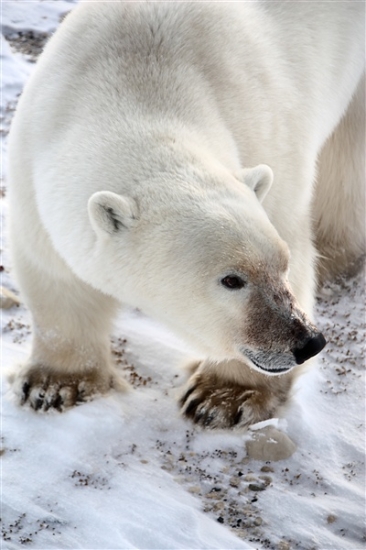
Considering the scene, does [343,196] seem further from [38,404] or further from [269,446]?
[38,404]

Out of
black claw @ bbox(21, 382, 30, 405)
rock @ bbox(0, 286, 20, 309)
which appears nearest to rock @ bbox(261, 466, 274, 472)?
black claw @ bbox(21, 382, 30, 405)

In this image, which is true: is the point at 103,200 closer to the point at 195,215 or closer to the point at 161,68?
the point at 195,215

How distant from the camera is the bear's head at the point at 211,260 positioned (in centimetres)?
270

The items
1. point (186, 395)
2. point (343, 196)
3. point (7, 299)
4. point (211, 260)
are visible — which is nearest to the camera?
point (211, 260)

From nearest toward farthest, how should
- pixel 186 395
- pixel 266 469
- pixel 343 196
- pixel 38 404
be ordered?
pixel 266 469 < pixel 38 404 < pixel 186 395 < pixel 343 196

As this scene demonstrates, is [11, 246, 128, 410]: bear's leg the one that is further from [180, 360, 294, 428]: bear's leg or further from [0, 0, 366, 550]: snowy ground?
[180, 360, 294, 428]: bear's leg

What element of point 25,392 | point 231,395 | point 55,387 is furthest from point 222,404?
point 25,392

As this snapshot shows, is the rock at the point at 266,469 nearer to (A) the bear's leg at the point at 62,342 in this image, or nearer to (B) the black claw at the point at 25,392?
(A) the bear's leg at the point at 62,342

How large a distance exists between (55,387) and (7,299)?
0.99 m

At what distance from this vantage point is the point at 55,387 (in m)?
3.84

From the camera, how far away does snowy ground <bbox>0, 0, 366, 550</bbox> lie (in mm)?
3145

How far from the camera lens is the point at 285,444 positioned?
12.2ft

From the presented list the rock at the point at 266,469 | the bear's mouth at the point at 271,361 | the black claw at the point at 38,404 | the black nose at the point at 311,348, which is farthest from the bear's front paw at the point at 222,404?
the black nose at the point at 311,348

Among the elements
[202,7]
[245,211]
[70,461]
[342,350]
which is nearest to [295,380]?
[342,350]
